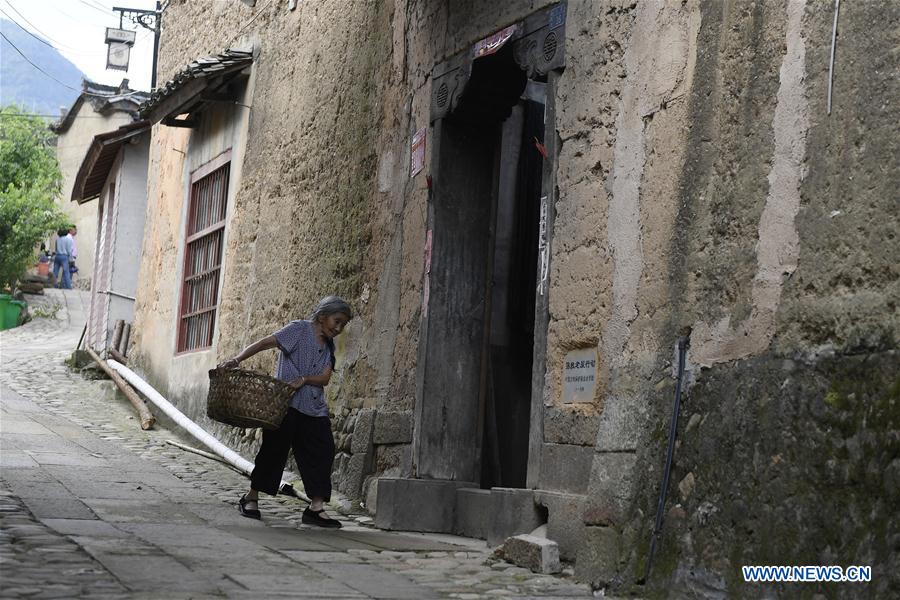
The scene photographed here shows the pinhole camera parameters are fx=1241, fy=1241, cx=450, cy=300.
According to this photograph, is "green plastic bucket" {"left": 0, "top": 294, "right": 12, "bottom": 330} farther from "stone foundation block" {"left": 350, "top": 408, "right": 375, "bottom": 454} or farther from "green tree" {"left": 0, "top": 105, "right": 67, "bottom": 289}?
"stone foundation block" {"left": 350, "top": 408, "right": 375, "bottom": 454}

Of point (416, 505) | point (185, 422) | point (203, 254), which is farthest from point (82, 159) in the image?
point (416, 505)

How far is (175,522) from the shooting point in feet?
22.0

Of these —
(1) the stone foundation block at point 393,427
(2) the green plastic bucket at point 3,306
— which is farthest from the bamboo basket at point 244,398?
(2) the green plastic bucket at point 3,306

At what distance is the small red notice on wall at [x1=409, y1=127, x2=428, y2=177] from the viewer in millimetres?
8078

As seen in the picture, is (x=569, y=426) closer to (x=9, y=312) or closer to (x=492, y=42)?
(x=492, y=42)

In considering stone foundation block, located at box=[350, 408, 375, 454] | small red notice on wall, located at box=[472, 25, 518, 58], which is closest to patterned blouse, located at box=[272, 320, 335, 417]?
stone foundation block, located at box=[350, 408, 375, 454]

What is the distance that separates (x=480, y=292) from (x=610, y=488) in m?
2.59

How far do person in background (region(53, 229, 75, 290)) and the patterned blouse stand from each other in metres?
22.1

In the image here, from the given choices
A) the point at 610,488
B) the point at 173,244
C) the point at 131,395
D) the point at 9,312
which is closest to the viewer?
the point at 610,488

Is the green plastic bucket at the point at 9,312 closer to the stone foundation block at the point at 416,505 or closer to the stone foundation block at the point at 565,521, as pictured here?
the stone foundation block at the point at 416,505

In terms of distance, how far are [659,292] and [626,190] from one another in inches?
23.7

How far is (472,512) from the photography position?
7.26m

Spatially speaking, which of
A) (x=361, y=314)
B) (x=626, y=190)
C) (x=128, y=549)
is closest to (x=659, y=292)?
(x=626, y=190)

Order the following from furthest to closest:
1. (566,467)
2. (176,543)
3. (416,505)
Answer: (416,505)
(566,467)
(176,543)
